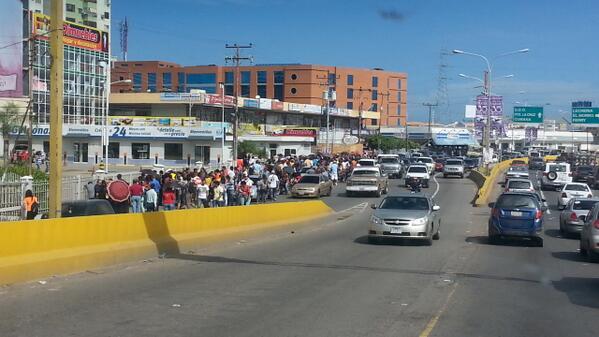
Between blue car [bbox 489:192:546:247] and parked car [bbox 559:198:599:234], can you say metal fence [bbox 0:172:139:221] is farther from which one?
parked car [bbox 559:198:599:234]

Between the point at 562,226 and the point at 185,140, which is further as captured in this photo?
the point at 185,140

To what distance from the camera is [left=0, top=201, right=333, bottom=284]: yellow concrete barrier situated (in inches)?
436

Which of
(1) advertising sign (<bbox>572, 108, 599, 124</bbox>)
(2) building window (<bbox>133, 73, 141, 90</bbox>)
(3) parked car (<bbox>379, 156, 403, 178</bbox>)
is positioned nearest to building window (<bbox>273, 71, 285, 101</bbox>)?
(2) building window (<bbox>133, 73, 141, 90</bbox>)

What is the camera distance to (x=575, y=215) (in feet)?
77.1

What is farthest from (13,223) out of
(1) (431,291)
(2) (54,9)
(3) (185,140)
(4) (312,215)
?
(3) (185,140)

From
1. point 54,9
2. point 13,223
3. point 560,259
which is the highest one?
point 54,9

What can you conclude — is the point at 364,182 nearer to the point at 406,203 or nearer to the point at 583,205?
the point at 583,205

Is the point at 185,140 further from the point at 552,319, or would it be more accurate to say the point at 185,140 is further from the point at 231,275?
the point at 552,319

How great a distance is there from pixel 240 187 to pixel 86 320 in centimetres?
2201

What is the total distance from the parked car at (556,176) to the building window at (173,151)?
33279 mm

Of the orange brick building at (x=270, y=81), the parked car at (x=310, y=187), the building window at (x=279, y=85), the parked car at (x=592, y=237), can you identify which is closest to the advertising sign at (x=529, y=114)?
the parked car at (x=310, y=187)

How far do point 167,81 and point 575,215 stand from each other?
12000cm

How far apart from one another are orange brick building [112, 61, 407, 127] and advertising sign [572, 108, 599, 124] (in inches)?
2283

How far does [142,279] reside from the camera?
480 inches
